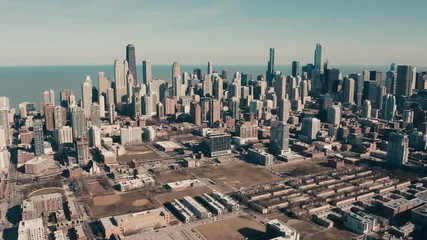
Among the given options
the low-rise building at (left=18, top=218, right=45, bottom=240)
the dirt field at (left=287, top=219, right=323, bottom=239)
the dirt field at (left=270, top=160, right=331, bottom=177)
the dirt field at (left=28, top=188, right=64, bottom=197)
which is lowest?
the dirt field at (left=28, top=188, right=64, bottom=197)

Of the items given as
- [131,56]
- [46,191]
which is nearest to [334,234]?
[46,191]

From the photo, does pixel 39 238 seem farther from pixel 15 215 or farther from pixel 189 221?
pixel 189 221

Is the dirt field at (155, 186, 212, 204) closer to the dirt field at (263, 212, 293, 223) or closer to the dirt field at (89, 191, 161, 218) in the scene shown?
the dirt field at (89, 191, 161, 218)

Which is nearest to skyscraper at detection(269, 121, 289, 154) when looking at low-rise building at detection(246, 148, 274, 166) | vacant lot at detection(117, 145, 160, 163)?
low-rise building at detection(246, 148, 274, 166)

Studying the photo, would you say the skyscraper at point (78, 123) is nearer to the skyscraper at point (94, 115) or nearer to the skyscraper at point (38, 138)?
the skyscraper at point (38, 138)

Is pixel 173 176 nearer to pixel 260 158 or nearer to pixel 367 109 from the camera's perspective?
pixel 260 158

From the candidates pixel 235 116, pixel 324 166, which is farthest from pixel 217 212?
pixel 235 116

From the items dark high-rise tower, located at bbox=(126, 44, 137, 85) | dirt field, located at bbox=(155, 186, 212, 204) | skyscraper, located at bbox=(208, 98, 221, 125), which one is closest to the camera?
dirt field, located at bbox=(155, 186, 212, 204)
